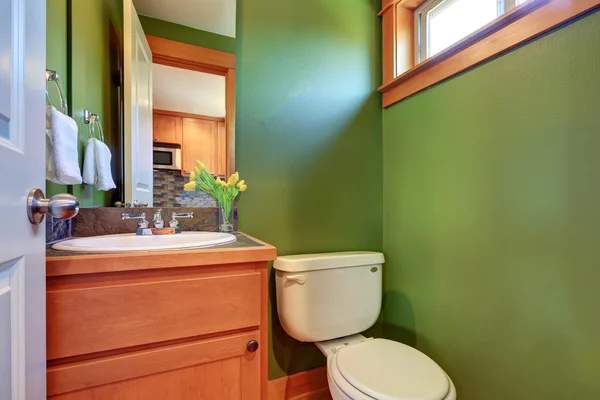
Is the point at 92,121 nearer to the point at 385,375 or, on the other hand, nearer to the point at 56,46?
the point at 56,46

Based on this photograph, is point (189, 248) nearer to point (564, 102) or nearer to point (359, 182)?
point (359, 182)

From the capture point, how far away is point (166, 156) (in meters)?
1.17

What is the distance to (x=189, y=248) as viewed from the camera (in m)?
0.71

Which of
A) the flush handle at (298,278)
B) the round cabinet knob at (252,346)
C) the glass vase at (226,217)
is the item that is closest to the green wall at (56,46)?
the glass vase at (226,217)

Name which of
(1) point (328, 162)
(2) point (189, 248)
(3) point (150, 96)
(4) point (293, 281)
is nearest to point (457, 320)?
(4) point (293, 281)

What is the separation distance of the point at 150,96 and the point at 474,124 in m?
1.35

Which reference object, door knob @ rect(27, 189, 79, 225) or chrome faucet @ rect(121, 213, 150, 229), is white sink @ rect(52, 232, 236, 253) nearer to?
chrome faucet @ rect(121, 213, 150, 229)

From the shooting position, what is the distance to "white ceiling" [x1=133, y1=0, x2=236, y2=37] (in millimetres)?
1144

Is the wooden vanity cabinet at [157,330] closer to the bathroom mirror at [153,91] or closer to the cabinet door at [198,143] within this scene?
the bathroom mirror at [153,91]

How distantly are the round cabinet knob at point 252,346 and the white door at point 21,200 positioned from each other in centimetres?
42

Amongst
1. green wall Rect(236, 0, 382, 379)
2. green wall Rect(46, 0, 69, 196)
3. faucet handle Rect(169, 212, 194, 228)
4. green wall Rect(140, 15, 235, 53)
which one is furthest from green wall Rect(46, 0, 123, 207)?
green wall Rect(236, 0, 382, 379)

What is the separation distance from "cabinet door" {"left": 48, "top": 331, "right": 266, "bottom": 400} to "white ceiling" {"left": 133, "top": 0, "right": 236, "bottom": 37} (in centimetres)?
126

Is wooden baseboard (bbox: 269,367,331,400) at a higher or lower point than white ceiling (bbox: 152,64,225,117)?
lower

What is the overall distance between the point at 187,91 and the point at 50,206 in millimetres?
912
